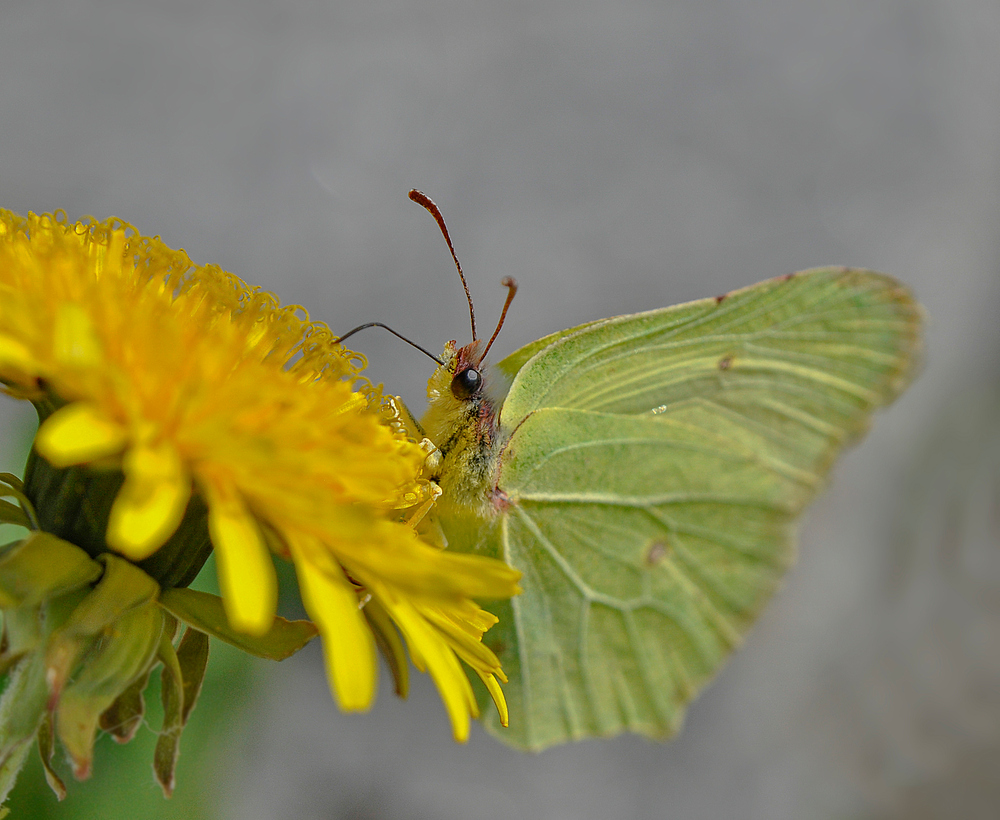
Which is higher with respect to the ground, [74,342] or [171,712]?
[74,342]

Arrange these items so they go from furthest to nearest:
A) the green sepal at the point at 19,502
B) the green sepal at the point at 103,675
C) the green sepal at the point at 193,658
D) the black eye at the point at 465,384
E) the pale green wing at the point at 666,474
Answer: the black eye at the point at 465,384, the pale green wing at the point at 666,474, the green sepal at the point at 193,658, the green sepal at the point at 19,502, the green sepal at the point at 103,675

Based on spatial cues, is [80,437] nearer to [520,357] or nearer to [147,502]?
[147,502]

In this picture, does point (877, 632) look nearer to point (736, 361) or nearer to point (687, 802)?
point (687, 802)

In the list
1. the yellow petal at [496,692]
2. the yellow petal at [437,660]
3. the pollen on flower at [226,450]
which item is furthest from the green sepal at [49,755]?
the yellow petal at [496,692]

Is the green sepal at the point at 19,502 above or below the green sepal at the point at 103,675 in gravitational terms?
above

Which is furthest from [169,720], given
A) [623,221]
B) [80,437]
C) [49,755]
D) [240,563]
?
[623,221]

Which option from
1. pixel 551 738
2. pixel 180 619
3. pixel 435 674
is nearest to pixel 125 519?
pixel 180 619

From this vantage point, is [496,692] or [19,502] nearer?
[19,502]

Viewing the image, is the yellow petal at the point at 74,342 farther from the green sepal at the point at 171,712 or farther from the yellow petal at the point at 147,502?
the green sepal at the point at 171,712
